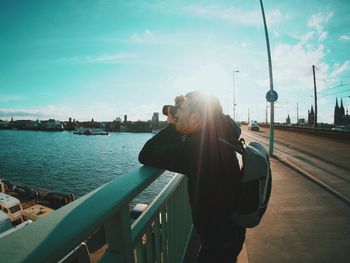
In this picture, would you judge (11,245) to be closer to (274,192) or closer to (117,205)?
(117,205)

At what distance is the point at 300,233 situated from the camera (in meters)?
4.10

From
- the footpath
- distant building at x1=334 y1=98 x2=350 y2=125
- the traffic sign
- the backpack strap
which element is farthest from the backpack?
distant building at x1=334 y1=98 x2=350 y2=125

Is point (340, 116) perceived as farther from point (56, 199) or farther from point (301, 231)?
point (301, 231)

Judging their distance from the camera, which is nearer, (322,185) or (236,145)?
(236,145)

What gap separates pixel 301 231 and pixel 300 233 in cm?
9

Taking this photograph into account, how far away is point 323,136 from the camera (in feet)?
89.0

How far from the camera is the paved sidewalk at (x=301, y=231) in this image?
340 centimetres

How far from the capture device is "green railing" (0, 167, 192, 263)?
78 cm

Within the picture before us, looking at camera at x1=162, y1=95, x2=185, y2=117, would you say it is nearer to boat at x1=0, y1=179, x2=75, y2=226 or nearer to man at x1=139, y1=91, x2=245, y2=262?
man at x1=139, y1=91, x2=245, y2=262

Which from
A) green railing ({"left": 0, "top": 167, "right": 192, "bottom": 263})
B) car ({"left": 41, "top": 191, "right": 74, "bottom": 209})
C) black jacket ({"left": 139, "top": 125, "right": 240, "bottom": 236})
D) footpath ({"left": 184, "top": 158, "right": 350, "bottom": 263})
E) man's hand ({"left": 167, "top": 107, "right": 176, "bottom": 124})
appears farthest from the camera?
car ({"left": 41, "top": 191, "right": 74, "bottom": 209})

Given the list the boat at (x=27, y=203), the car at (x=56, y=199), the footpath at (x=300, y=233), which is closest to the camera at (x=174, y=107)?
the footpath at (x=300, y=233)

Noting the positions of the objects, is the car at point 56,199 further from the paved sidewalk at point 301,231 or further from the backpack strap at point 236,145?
the backpack strap at point 236,145

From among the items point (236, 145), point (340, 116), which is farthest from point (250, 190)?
point (340, 116)

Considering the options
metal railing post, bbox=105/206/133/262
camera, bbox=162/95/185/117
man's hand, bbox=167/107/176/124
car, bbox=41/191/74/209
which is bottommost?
car, bbox=41/191/74/209
